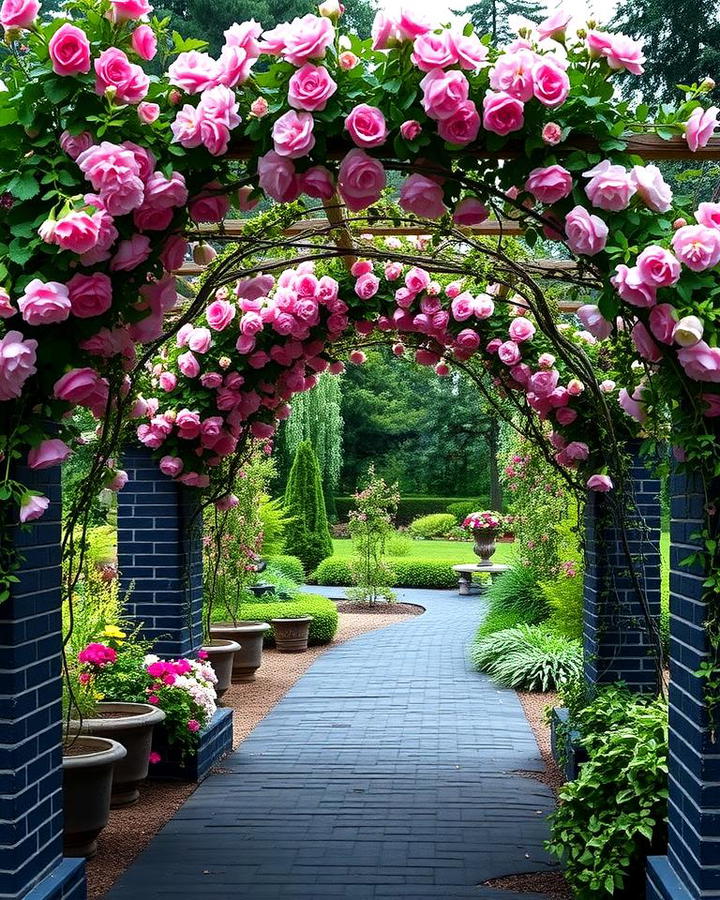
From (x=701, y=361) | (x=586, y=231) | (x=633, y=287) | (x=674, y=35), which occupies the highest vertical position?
(x=674, y=35)

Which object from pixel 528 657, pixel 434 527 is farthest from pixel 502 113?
pixel 434 527

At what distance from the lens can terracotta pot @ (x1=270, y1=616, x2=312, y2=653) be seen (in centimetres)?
1080

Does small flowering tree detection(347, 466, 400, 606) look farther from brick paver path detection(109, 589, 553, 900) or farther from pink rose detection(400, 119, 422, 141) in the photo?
pink rose detection(400, 119, 422, 141)

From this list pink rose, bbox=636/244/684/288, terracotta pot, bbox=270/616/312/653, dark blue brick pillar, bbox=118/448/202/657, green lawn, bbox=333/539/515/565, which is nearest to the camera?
pink rose, bbox=636/244/684/288

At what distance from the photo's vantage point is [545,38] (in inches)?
103

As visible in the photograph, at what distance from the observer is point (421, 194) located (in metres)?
2.71

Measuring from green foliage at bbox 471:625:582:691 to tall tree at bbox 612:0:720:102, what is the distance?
12267 mm

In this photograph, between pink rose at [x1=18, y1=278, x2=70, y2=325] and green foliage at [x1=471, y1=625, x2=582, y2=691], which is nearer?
pink rose at [x1=18, y1=278, x2=70, y2=325]

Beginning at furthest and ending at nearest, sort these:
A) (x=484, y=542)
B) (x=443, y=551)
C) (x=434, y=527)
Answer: (x=434, y=527)
(x=443, y=551)
(x=484, y=542)

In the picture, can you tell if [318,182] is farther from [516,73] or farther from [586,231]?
[586,231]

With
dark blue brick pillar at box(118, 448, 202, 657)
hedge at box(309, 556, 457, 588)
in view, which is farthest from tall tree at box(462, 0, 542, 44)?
dark blue brick pillar at box(118, 448, 202, 657)

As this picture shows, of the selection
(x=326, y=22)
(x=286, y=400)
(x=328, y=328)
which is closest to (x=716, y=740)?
(x=326, y=22)

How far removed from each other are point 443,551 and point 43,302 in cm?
1935

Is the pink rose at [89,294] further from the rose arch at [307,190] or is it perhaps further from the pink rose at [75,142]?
the pink rose at [75,142]
